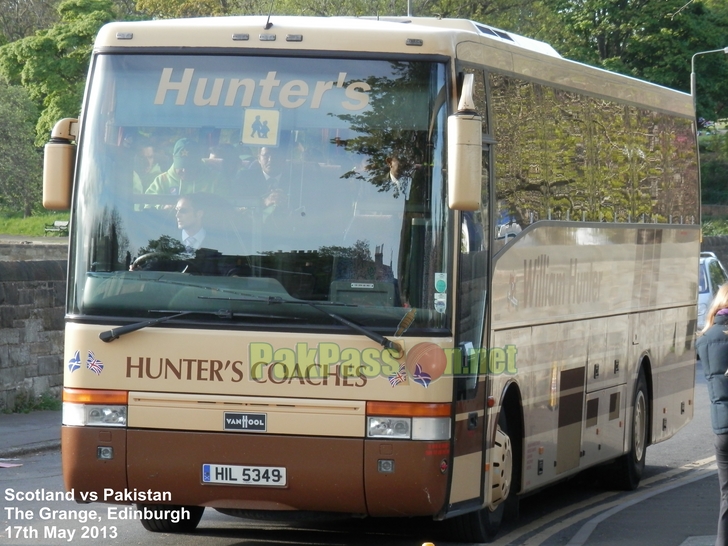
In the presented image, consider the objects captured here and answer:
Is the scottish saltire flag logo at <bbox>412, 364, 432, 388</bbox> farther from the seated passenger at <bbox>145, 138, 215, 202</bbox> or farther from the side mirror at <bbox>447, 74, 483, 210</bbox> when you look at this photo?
the seated passenger at <bbox>145, 138, 215, 202</bbox>

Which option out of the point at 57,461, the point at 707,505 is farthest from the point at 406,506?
the point at 57,461

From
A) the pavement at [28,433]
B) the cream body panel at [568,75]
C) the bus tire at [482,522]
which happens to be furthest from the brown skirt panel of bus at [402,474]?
the pavement at [28,433]

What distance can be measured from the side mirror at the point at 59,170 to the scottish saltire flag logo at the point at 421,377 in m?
2.33

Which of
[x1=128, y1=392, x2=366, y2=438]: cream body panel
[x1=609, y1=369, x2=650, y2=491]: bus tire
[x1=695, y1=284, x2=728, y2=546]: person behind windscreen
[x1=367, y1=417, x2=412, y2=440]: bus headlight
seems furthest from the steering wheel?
[x1=609, y1=369, x2=650, y2=491]: bus tire

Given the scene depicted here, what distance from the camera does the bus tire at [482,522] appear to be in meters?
8.52

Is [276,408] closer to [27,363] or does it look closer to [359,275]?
[359,275]

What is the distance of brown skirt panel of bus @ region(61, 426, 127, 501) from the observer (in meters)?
7.44

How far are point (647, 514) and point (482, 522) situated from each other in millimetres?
2394

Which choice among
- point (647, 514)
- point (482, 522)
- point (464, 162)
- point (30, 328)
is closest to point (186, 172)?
point (464, 162)

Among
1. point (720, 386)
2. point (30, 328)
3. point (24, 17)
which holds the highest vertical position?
point (24, 17)

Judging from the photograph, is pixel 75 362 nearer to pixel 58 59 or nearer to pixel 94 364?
pixel 94 364

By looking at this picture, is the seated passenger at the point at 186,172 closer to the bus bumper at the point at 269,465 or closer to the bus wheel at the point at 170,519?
the bus bumper at the point at 269,465

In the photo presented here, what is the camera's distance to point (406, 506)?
7.32 meters

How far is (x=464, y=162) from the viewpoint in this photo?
7078 millimetres
